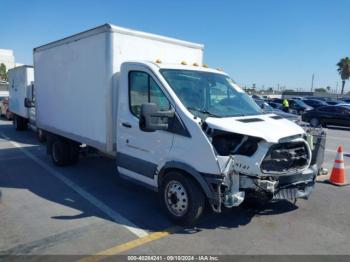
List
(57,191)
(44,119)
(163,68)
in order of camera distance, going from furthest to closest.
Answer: (44,119) < (57,191) < (163,68)

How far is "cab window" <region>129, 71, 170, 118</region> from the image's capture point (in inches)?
198

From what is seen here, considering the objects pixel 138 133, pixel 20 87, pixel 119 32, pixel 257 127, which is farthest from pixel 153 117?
pixel 20 87

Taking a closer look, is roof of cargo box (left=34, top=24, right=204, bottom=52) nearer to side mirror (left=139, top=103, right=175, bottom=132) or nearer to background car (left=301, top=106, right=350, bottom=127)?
side mirror (left=139, top=103, right=175, bottom=132)

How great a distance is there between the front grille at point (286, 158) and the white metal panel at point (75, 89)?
3.00 metres

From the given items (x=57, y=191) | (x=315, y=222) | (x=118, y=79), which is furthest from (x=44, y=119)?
(x=315, y=222)

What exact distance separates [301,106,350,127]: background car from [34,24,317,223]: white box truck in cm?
1660

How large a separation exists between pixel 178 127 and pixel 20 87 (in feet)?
42.0

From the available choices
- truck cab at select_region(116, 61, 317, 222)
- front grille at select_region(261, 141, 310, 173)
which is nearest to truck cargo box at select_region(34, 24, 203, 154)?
truck cab at select_region(116, 61, 317, 222)

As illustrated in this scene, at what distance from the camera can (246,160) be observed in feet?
14.2

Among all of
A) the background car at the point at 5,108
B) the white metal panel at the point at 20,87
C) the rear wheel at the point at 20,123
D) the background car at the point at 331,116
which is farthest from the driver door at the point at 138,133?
the background car at the point at 5,108

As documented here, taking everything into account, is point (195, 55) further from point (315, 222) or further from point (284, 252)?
point (284, 252)

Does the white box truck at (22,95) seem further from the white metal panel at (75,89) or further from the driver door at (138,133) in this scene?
the driver door at (138,133)

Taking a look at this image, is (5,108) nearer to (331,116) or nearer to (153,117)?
(153,117)

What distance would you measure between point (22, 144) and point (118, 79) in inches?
314
